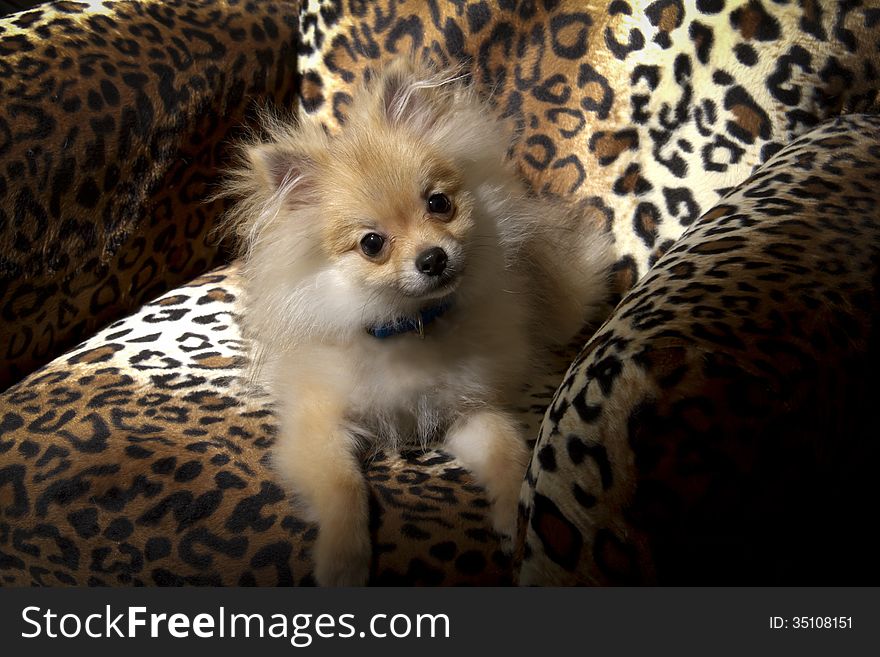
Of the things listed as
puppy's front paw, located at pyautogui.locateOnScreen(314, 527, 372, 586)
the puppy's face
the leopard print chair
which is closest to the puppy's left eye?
the puppy's face

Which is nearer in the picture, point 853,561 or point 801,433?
point 801,433

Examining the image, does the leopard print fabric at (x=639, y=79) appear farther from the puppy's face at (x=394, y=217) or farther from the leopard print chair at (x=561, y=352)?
the puppy's face at (x=394, y=217)

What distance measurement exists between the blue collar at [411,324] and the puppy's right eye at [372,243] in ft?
0.42

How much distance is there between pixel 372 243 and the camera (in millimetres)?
1252

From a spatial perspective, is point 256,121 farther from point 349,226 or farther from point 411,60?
point 349,226

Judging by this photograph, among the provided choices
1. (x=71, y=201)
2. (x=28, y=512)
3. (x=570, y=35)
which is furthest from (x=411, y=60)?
(x=28, y=512)

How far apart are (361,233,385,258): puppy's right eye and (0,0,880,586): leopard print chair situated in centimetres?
35

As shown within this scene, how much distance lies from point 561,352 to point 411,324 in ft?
1.23

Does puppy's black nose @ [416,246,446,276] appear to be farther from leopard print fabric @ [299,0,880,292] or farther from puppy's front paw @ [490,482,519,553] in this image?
leopard print fabric @ [299,0,880,292]

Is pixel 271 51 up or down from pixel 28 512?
up

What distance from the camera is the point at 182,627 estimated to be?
0.97 metres

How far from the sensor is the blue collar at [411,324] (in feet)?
4.37

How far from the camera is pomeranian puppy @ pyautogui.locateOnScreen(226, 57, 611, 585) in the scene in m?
1.24

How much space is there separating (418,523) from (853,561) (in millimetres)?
591
